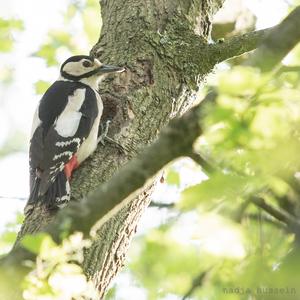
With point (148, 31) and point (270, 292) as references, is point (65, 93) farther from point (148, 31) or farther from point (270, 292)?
point (270, 292)

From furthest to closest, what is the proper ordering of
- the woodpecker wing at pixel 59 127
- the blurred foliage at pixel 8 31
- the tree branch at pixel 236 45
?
the blurred foliage at pixel 8 31 < the woodpecker wing at pixel 59 127 < the tree branch at pixel 236 45

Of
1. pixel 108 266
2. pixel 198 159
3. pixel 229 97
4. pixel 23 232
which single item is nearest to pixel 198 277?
pixel 198 159

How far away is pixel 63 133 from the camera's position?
4496 millimetres

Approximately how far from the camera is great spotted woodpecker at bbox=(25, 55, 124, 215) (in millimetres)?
3852

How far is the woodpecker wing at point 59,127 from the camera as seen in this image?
13.8 feet

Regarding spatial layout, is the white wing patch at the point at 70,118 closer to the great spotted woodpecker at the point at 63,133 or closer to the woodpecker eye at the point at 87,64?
the great spotted woodpecker at the point at 63,133

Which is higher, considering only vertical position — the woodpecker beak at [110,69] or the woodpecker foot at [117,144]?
the woodpecker beak at [110,69]

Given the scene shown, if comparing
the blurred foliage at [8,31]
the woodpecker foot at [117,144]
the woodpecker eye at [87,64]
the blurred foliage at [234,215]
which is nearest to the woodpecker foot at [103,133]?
the woodpecker foot at [117,144]

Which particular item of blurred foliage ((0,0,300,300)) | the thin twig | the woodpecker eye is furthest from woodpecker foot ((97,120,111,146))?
the thin twig

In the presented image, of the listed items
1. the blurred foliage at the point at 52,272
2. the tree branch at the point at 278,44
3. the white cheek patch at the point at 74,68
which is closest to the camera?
the tree branch at the point at 278,44

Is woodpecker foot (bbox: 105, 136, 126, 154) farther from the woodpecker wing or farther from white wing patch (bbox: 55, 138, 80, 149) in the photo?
white wing patch (bbox: 55, 138, 80, 149)

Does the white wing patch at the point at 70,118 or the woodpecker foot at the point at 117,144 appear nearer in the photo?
the woodpecker foot at the point at 117,144

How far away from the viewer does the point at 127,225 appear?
3.39 metres

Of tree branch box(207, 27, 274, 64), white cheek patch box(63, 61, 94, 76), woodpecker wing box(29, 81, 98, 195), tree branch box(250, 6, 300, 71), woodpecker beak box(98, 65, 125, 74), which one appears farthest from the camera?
white cheek patch box(63, 61, 94, 76)
